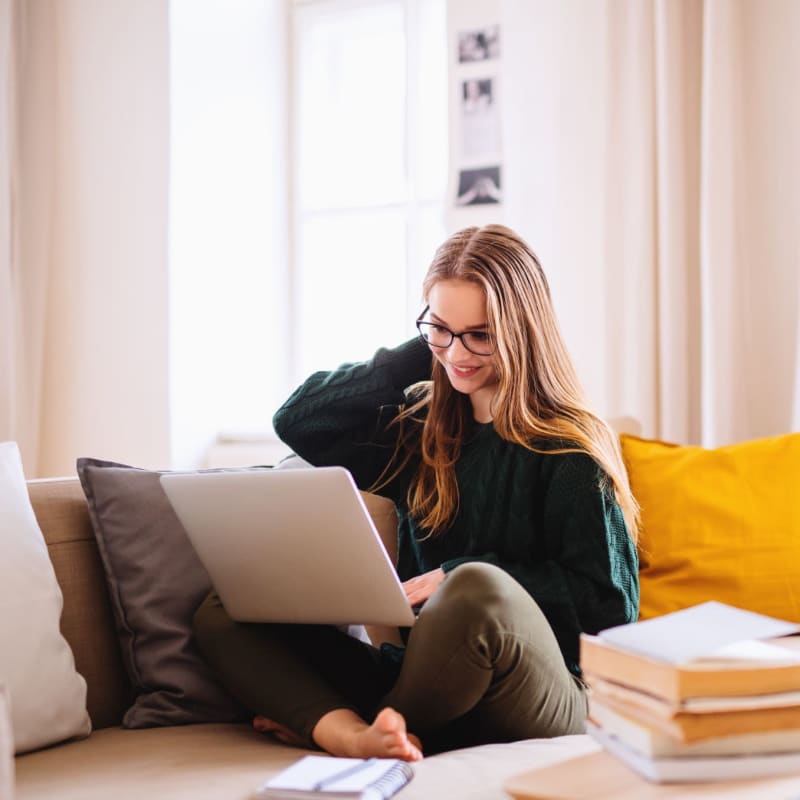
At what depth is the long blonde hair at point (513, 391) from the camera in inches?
62.5

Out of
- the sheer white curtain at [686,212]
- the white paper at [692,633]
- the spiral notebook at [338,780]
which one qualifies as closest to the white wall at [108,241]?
the sheer white curtain at [686,212]

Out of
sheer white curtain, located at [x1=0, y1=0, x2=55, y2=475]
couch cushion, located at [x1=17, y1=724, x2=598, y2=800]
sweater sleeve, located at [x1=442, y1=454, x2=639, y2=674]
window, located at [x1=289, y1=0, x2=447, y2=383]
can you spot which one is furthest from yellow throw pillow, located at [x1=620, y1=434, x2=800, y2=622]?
sheer white curtain, located at [x1=0, y1=0, x2=55, y2=475]

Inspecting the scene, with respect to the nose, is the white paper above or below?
below

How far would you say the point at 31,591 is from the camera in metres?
1.37

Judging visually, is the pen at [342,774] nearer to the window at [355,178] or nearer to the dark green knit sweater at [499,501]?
the dark green knit sweater at [499,501]

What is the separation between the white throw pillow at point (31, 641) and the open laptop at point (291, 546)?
8.0 inches

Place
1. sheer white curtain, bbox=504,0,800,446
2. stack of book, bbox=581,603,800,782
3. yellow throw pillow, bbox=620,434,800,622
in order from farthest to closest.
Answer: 1. sheer white curtain, bbox=504,0,800,446
2. yellow throw pillow, bbox=620,434,800,622
3. stack of book, bbox=581,603,800,782

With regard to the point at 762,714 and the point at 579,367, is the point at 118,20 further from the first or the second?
the point at 762,714

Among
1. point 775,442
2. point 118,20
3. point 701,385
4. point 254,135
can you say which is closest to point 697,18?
point 701,385

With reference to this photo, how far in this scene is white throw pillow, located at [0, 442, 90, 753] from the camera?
1.32m

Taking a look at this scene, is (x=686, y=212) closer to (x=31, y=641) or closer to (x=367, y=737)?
(x=367, y=737)

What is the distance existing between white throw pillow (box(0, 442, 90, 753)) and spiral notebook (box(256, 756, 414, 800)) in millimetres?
391

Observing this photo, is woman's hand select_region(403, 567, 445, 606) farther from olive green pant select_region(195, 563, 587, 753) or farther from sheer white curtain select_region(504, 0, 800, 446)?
sheer white curtain select_region(504, 0, 800, 446)

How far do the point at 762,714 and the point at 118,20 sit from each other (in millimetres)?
2708
